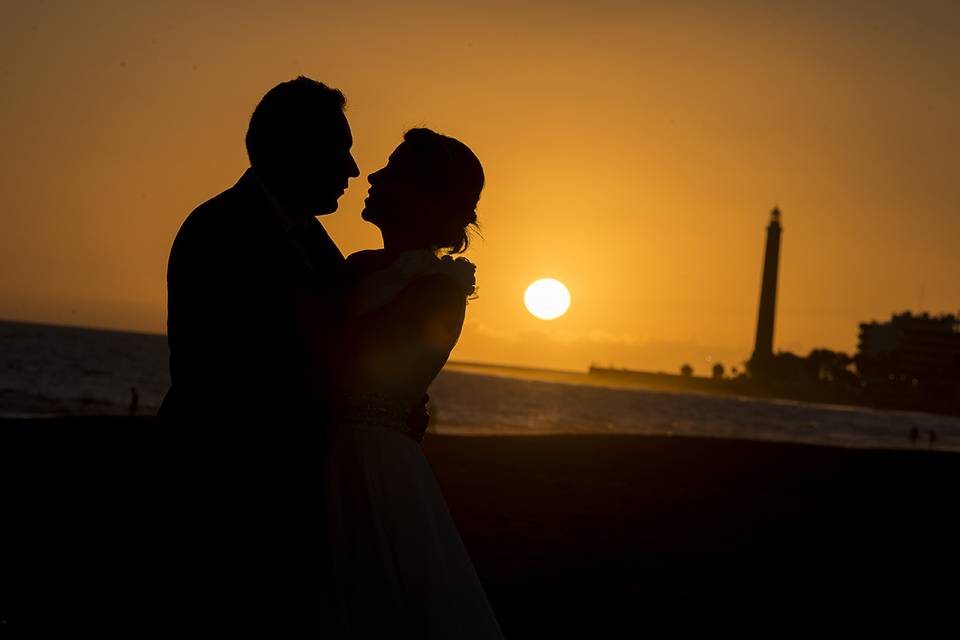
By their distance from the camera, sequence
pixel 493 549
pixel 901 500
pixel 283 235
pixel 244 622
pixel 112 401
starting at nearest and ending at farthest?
pixel 244 622
pixel 283 235
pixel 493 549
pixel 901 500
pixel 112 401

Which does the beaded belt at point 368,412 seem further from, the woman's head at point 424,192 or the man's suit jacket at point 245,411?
the woman's head at point 424,192

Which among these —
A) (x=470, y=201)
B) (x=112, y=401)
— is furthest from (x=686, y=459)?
(x=112, y=401)

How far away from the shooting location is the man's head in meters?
3.22

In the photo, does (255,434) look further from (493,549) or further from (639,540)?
(639,540)

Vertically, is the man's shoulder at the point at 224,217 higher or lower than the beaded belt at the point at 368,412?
higher

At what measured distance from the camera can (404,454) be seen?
344 centimetres

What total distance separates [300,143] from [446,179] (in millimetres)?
533

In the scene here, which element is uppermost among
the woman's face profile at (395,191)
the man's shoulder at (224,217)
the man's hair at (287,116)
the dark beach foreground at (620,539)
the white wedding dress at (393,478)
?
the man's hair at (287,116)

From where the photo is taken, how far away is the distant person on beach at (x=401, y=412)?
325 cm

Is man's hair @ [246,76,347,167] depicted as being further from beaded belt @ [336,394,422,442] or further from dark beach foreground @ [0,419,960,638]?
dark beach foreground @ [0,419,960,638]

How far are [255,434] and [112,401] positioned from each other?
5334 cm

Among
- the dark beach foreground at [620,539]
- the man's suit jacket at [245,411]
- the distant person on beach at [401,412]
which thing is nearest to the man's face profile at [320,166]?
the man's suit jacket at [245,411]

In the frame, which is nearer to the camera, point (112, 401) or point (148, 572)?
point (148, 572)

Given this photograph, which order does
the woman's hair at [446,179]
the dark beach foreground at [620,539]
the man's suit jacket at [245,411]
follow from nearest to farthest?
the man's suit jacket at [245,411] < the woman's hair at [446,179] < the dark beach foreground at [620,539]
